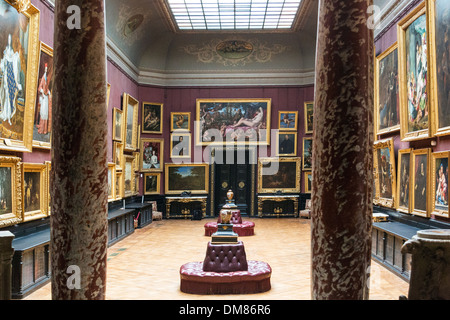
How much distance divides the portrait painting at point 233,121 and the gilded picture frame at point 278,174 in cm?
103

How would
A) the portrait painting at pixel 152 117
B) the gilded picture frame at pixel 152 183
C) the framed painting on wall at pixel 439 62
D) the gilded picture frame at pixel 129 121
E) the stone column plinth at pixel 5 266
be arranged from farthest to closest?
the portrait painting at pixel 152 117
the gilded picture frame at pixel 152 183
the gilded picture frame at pixel 129 121
the framed painting on wall at pixel 439 62
the stone column plinth at pixel 5 266

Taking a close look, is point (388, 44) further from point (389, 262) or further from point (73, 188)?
point (73, 188)

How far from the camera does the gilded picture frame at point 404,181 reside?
9570 mm

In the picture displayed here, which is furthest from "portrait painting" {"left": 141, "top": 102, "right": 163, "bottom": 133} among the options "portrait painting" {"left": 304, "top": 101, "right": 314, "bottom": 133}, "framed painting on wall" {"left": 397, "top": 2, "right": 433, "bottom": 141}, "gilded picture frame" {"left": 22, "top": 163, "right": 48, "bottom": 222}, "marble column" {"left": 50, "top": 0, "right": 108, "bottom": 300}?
"marble column" {"left": 50, "top": 0, "right": 108, "bottom": 300}

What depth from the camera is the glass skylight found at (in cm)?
1608

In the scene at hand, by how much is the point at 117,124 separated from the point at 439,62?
10698 mm

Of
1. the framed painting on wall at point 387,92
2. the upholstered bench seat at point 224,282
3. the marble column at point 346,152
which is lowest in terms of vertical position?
the upholstered bench seat at point 224,282

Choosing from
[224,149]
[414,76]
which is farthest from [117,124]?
[414,76]

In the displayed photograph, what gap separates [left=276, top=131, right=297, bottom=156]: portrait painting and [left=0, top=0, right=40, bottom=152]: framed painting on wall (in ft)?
42.3

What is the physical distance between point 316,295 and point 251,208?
660 inches

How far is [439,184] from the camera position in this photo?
8086 mm

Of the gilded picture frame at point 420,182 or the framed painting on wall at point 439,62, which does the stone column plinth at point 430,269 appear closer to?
the framed painting on wall at point 439,62

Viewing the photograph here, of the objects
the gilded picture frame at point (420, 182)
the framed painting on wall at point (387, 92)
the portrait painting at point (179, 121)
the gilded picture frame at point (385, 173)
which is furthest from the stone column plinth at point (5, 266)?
the portrait painting at point (179, 121)
